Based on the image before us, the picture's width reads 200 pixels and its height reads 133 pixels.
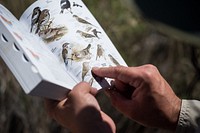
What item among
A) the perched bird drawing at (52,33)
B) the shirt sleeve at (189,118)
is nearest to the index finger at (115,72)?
the perched bird drawing at (52,33)

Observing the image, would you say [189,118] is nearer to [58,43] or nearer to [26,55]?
[58,43]

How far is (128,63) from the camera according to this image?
2.05m

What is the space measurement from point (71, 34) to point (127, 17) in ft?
4.43

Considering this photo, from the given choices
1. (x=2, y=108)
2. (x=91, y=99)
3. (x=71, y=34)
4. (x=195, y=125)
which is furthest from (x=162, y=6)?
(x=2, y=108)

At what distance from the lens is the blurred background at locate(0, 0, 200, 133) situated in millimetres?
1924

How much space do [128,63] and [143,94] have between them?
96cm

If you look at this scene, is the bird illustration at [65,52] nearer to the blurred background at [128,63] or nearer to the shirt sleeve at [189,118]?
the shirt sleeve at [189,118]

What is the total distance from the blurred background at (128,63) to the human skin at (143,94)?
750 millimetres

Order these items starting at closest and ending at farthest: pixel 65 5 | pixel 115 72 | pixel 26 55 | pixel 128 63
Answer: pixel 26 55
pixel 115 72
pixel 65 5
pixel 128 63

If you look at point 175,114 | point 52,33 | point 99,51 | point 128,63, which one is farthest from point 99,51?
point 128,63

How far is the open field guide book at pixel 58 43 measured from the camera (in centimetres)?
92

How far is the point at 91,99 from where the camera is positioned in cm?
98

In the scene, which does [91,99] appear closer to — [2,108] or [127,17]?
[2,108]

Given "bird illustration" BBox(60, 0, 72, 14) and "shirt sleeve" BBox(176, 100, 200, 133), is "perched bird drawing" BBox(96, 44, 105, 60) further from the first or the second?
"shirt sleeve" BBox(176, 100, 200, 133)
